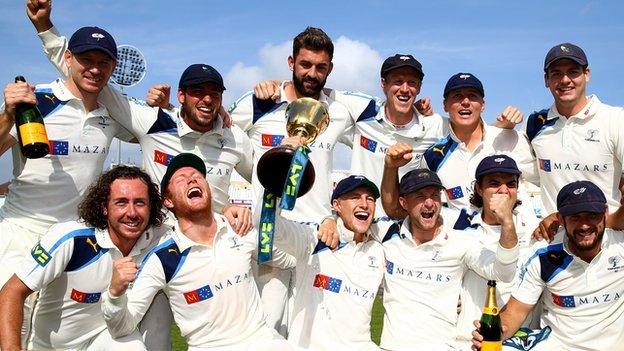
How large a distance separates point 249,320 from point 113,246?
3.53 feet

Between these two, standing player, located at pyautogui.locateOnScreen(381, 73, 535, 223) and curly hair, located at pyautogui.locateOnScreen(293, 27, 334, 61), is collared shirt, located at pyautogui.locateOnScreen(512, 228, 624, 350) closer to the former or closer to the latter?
standing player, located at pyautogui.locateOnScreen(381, 73, 535, 223)

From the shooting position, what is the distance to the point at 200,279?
14.3 ft

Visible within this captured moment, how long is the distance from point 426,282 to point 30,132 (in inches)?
121

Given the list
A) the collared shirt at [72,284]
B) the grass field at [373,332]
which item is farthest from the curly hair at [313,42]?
the grass field at [373,332]

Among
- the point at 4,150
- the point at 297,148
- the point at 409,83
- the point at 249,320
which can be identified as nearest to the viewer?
the point at 297,148

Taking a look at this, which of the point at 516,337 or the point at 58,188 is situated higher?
the point at 58,188

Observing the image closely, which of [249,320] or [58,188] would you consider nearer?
[249,320]

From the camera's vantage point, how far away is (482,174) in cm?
505

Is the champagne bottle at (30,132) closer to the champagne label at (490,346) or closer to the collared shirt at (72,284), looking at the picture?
the collared shirt at (72,284)

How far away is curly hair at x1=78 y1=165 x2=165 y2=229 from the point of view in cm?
443

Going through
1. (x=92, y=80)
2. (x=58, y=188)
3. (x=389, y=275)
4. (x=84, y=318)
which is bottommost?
(x=84, y=318)

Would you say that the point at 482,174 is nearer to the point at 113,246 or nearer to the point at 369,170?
the point at 369,170

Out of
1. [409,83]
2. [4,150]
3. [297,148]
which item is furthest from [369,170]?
[4,150]

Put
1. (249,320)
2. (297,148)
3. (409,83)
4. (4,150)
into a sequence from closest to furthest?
(297,148) < (249,320) < (4,150) < (409,83)
